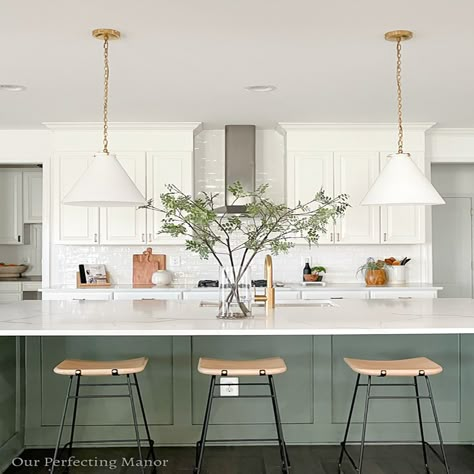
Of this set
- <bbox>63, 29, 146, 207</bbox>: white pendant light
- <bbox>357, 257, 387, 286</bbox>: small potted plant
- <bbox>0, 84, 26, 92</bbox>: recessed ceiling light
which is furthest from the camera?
<bbox>357, 257, 387, 286</bbox>: small potted plant

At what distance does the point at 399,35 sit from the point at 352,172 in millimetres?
2676

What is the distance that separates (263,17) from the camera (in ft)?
10.4

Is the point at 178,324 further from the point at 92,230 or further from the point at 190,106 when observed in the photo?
the point at 92,230

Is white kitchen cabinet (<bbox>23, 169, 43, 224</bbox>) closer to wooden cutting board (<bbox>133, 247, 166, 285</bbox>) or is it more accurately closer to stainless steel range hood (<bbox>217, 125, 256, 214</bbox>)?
wooden cutting board (<bbox>133, 247, 166, 285</bbox>)

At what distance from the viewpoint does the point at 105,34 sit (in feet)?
11.1

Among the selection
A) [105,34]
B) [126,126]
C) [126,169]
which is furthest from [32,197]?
[105,34]

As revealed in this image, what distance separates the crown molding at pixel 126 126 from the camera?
590 cm

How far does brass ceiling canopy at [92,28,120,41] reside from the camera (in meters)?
3.34

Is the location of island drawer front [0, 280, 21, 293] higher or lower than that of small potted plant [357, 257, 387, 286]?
lower

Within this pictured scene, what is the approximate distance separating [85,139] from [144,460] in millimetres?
3445

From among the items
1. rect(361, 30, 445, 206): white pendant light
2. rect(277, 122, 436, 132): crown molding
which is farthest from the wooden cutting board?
rect(361, 30, 445, 206): white pendant light

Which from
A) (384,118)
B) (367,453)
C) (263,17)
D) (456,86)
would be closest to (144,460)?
(367,453)

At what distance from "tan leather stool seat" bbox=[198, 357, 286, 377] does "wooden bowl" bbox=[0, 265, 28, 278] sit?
205 inches

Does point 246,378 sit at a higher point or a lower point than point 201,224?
lower
